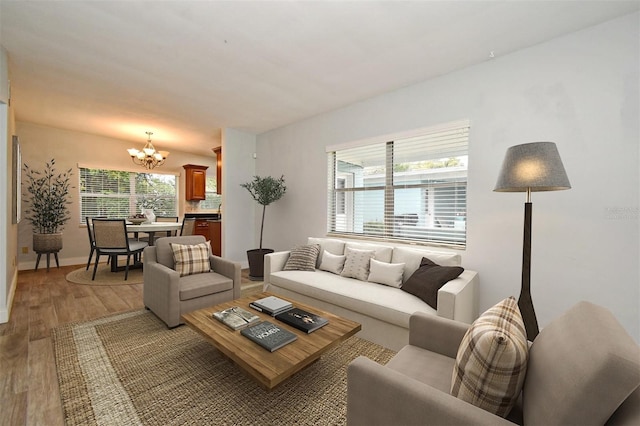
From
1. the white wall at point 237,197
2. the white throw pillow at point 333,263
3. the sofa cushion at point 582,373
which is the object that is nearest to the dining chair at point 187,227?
the white wall at point 237,197

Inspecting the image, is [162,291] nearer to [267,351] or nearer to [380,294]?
[267,351]

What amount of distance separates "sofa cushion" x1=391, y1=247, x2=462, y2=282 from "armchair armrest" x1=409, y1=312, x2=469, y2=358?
4.08 feet

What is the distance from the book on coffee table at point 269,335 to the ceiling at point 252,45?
2.30m

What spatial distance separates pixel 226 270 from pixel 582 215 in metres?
3.44

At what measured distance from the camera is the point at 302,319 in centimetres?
200

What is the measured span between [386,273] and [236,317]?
4.99 ft

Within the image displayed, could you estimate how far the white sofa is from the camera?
2.19 metres

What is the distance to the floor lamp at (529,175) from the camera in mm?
1824

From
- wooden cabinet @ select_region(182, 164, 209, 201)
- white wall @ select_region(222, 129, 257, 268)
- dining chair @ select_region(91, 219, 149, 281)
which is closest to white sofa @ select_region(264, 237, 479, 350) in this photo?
white wall @ select_region(222, 129, 257, 268)

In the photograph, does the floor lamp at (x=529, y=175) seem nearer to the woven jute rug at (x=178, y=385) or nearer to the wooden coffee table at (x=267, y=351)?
the woven jute rug at (x=178, y=385)

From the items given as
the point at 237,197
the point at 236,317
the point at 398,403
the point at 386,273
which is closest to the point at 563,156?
the point at 386,273

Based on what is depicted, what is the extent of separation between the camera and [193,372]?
197 centimetres

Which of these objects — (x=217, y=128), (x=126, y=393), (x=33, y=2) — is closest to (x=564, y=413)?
(x=126, y=393)

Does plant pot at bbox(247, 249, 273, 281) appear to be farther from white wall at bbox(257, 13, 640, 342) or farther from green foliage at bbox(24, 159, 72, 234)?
green foliage at bbox(24, 159, 72, 234)
